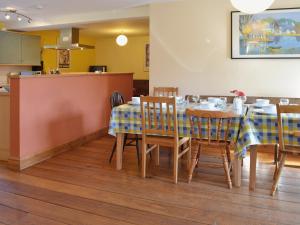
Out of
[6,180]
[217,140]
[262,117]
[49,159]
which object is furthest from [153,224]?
[49,159]

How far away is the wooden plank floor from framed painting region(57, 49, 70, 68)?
17.1 feet

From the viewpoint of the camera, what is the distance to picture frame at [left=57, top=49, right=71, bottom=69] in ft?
27.3

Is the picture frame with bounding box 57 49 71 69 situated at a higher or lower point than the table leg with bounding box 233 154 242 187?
higher

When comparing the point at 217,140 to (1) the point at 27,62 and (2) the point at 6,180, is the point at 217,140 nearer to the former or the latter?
(2) the point at 6,180

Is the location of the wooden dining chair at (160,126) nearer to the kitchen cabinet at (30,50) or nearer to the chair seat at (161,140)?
the chair seat at (161,140)

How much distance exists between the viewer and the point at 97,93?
206 inches

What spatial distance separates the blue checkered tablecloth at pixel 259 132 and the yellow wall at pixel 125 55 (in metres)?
6.28

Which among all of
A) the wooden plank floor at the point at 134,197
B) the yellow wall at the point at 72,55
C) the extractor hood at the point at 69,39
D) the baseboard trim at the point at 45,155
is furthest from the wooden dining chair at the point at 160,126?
the yellow wall at the point at 72,55

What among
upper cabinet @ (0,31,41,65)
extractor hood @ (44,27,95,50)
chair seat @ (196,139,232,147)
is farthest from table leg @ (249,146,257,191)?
upper cabinet @ (0,31,41,65)

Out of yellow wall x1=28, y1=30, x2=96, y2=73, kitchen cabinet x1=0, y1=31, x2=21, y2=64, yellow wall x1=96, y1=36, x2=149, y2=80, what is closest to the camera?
kitchen cabinet x1=0, y1=31, x2=21, y2=64

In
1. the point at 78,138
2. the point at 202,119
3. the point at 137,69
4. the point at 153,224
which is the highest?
the point at 137,69

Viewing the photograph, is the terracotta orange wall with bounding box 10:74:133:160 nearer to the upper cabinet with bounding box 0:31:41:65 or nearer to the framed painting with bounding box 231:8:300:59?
the framed painting with bounding box 231:8:300:59

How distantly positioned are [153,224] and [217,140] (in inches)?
42.0

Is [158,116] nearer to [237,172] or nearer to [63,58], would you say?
[237,172]
